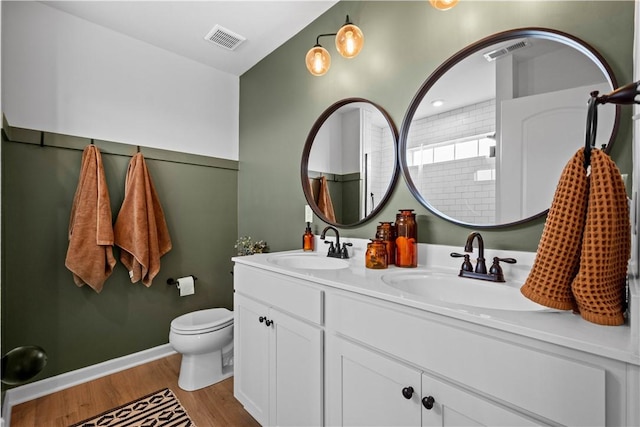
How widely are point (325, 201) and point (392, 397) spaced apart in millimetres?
1280

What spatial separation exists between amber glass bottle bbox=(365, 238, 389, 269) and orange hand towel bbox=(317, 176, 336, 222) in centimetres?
58

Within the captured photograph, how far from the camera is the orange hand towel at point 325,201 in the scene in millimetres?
2006

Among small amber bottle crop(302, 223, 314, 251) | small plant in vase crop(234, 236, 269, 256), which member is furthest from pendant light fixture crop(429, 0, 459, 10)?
small plant in vase crop(234, 236, 269, 256)

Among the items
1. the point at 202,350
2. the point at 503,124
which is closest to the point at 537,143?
the point at 503,124

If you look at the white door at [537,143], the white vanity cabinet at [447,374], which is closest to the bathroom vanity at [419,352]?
the white vanity cabinet at [447,374]

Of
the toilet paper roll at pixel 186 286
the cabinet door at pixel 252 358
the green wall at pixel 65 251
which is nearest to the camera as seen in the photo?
the cabinet door at pixel 252 358

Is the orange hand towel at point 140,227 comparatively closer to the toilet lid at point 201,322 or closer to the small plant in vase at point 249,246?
the toilet lid at point 201,322

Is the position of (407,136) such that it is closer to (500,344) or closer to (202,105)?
(500,344)

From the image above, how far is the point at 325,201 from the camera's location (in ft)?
6.75

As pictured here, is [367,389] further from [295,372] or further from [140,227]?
[140,227]

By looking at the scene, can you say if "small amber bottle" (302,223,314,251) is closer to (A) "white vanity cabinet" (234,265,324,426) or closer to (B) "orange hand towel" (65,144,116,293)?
(A) "white vanity cabinet" (234,265,324,426)

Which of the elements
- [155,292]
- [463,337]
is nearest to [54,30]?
[155,292]

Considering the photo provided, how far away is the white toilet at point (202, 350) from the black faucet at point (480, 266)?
160 centimetres

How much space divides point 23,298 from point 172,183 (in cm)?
119
